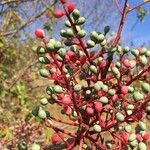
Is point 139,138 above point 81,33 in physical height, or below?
below

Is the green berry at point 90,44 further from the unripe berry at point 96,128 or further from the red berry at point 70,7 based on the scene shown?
the unripe berry at point 96,128

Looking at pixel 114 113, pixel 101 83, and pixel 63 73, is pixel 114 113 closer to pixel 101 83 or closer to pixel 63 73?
pixel 101 83

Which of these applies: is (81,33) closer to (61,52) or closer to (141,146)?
(61,52)

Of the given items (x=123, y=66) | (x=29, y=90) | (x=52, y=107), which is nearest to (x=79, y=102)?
(x=123, y=66)

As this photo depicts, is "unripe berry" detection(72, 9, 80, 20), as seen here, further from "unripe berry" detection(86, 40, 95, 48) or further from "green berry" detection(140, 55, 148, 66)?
"green berry" detection(140, 55, 148, 66)

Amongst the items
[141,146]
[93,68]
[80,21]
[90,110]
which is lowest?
[141,146]

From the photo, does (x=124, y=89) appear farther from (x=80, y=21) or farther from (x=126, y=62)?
(x=80, y=21)

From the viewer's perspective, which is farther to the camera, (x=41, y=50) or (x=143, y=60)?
(x=143, y=60)

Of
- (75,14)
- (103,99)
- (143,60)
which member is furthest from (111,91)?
(75,14)

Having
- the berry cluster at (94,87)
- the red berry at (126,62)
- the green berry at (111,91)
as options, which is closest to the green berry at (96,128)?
the berry cluster at (94,87)
